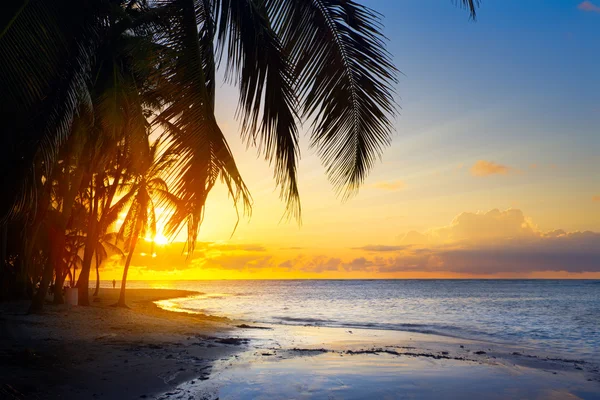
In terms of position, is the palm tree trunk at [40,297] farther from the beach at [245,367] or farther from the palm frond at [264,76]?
the palm frond at [264,76]

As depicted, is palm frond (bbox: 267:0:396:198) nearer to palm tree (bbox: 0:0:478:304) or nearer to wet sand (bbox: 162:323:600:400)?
palm tree (bbox: 0:0:478:304)

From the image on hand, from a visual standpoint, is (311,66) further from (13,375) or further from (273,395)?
(13,375)

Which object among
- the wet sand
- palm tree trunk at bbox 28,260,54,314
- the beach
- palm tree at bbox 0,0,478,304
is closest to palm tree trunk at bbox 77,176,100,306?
palm tree trunk at bbox 28,260,54,314

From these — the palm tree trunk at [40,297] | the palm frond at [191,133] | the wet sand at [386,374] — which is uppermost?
the palm frond at [191,133]

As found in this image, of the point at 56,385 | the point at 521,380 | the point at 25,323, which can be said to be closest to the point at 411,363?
the point at 521,380

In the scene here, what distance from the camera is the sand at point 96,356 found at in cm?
636

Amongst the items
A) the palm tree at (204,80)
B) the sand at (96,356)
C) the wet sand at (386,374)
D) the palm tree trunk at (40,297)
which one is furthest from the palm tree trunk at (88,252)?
the palm tree at (204,80)

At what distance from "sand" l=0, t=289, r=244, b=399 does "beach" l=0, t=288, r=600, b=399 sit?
0.02m

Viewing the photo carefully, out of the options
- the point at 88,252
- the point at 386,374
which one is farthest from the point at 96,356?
the point at 88,252

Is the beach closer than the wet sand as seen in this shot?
Yes

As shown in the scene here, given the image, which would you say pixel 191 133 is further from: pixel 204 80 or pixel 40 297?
pixel 40 297

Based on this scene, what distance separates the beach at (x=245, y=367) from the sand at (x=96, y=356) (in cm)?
2

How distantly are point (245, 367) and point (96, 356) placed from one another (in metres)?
2.79

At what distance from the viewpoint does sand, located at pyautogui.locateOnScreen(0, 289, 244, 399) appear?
6.36m
